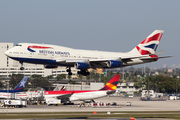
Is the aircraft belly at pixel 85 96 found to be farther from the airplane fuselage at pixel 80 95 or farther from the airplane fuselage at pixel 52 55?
the airplane fuselage at pixel 52 55

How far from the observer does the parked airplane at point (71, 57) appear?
64750 millimetres

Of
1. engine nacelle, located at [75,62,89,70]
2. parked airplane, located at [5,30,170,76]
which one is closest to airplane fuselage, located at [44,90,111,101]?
parked airplane, located at [5,30,170,76]

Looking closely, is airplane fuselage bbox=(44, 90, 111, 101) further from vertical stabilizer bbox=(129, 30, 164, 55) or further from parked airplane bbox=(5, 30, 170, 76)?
vertical stabilizer bbox=(129, 30, 164, 55)

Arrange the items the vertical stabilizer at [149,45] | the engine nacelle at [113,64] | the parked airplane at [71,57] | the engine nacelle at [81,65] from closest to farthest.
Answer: the parked airplane at [71,57], the engine nacelle at [81,65], the engine nacelle at [113,64], the vertical stabilizer at [149,45]

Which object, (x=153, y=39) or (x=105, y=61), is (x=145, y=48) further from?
(x=105, y=61)

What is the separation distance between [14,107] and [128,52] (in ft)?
111

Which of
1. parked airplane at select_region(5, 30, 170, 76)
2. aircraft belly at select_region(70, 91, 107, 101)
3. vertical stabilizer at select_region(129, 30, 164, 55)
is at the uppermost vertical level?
vertical stabilizer at select_region(129, 30, 164, 55)

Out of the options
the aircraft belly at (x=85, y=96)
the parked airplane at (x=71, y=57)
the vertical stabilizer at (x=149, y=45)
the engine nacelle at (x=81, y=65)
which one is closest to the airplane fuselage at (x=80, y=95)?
the aircraft belly at (x=85, y=96)

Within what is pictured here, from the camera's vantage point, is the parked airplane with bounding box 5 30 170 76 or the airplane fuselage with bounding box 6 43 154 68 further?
the parked airplane with bounding box 5 30 170 76

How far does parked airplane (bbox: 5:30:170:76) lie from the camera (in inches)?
2549

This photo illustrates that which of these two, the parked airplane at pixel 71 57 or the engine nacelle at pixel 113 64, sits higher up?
the parked airplane at pixel 71 57

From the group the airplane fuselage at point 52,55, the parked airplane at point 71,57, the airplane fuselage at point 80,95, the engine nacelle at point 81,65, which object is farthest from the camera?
the airplane fuselage at point 80,95

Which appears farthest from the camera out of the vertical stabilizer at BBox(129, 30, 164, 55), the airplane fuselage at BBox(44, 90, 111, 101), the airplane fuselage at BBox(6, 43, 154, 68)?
the airplane fuselage at BBox(44, 90, 111, 101)

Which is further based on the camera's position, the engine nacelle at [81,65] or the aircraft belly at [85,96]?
the aircraft belly at [85,96]
